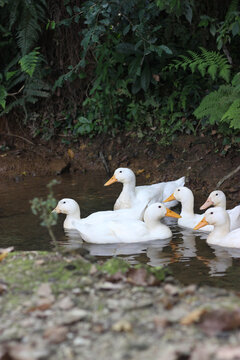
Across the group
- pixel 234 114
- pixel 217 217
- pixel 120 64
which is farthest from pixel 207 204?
pixel 120 64

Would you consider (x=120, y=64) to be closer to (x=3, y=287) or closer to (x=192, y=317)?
(x=3, y=287)

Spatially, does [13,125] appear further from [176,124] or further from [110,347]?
[110,347]

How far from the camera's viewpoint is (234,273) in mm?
5039

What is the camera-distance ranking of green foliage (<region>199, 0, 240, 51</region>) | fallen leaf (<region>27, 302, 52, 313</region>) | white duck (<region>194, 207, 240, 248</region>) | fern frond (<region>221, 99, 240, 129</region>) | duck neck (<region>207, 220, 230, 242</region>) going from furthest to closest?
green foliage (<region>199, 0, 240, 51</region>) → fern frond (<region>221, 99, 240, 129</region>) → duck neck (<region>207, 220, 230, 242</region>) → white duck (<region>194, 207, 240, 248</region>) → fallen leaf (<region>27, 302, 52, 313</region>)

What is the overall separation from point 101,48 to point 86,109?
166 centimetres

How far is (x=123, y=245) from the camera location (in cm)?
615

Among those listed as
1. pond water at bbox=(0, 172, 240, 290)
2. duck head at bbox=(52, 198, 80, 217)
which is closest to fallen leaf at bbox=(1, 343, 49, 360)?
pond water at bbox=(0, 172, 240, 290)

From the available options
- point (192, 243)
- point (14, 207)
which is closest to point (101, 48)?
point (14, 207)

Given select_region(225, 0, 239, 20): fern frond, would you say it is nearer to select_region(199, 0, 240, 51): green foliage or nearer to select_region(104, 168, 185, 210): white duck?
select_region(199, 0, 240, 51): green foliage

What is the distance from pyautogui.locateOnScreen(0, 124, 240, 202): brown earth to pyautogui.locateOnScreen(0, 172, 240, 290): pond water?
0.84 meters

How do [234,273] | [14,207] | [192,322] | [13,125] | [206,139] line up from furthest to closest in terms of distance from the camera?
[13,125]
[206,139]
[14,207]
[234,273]
[192,322]

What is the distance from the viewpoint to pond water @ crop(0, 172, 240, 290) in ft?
16.6

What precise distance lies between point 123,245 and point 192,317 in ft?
11.8

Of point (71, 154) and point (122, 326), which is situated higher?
point (71, 154)
